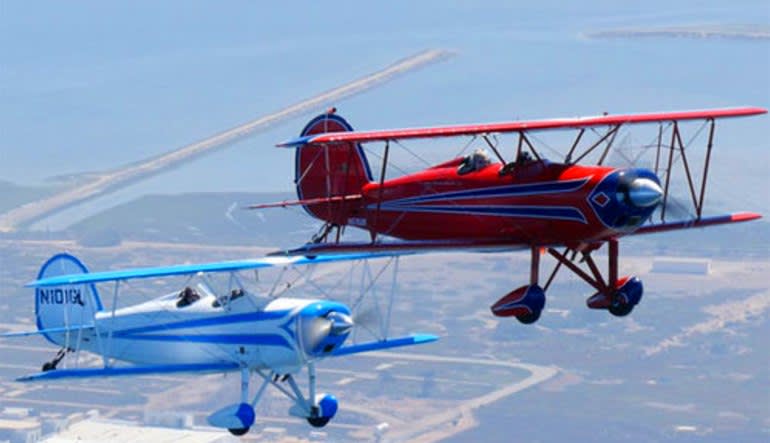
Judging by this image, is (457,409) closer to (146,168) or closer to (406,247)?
(146,168)

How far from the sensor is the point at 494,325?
125250 millimetres

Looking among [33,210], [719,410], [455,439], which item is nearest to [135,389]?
[455,439]

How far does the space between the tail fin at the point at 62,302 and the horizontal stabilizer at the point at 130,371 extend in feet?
11.3

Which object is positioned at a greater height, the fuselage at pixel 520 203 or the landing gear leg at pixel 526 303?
the fuselage at pixel 520 203

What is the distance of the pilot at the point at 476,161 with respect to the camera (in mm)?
31047

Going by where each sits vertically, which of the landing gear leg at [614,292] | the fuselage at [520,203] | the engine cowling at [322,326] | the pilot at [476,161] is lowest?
the engine cowling at [322,326]

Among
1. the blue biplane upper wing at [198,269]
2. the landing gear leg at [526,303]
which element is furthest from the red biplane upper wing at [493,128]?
the blue biplane upper wing at [198,269]

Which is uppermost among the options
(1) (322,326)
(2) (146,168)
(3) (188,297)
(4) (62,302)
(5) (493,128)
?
(5) (493,128)

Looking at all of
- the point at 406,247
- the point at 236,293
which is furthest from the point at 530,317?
the point at 236,293

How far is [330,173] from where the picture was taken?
114ft

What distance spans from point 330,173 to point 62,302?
7.24 metres

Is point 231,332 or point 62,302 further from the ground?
point 231,332

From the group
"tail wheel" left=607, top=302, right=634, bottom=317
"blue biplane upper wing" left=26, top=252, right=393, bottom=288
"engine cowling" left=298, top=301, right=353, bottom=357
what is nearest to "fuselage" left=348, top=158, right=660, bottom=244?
"tail wheel" left=607, top=302, right=634, bottom=317

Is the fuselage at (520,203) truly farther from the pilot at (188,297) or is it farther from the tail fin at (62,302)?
the tail fin at (62,302)
